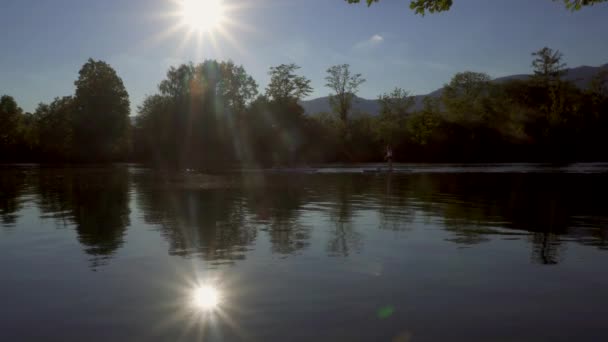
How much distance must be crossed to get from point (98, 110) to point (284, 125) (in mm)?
32786

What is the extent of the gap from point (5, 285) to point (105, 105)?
85.7 m

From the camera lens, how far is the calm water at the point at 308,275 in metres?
6.46

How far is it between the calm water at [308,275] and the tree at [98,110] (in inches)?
2902

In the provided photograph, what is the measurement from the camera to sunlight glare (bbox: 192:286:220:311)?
7516 millimetres

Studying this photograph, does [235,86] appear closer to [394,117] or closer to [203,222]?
[394,117]

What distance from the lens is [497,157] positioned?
9525 cm

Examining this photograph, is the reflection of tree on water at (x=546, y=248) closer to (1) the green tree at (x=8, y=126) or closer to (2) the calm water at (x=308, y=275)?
(2) the calm water at (x=308, y=275)

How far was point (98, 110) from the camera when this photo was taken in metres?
87.2

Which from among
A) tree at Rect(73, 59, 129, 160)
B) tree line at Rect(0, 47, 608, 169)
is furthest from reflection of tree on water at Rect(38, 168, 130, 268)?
tree at Rect(73, 59, 129, 160)

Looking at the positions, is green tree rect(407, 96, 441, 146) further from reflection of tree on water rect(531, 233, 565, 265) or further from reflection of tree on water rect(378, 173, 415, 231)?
reflection of tree on water rect(531, 233, 565, 265)

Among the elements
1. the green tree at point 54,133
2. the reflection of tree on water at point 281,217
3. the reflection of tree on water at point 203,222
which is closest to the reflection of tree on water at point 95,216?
the reflection of tree on water at point 203,222

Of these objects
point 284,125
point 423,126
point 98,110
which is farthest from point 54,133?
point 423,126

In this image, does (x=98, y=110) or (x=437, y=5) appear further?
(x=98, y=110)

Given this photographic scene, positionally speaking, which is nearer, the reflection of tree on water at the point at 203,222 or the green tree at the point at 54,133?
the reflection of tree on water at the point at 203,222
